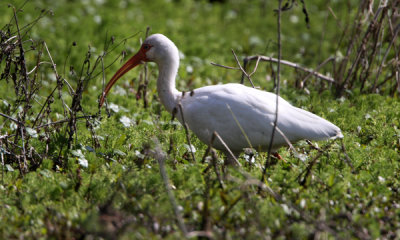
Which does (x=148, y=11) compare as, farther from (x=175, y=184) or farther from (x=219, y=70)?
(x=175, y=184)

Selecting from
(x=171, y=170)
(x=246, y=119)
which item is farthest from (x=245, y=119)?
(x=171, y=170)

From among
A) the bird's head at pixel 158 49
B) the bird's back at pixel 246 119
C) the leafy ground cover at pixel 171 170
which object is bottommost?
the leafy ground cover at pixel 171 170

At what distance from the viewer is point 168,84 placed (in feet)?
17.9

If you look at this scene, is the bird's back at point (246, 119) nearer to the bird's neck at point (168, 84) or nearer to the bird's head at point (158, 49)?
the bird's neck at point (168, 84)

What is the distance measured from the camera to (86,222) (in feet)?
11.5

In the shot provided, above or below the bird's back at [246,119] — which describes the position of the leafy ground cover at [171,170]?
below

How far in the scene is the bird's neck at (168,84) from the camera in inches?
215

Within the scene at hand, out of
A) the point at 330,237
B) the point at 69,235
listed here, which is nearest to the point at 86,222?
the point at 69,235

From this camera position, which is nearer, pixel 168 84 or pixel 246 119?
pixel 246 119

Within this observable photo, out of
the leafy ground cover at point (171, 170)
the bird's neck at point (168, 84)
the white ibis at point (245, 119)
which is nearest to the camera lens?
the leafy ground cover at point (171, 170)

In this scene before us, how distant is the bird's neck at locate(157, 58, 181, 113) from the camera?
17.9ft

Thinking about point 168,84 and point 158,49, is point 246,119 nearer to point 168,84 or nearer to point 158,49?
point 168,84

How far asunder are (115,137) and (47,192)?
153cm

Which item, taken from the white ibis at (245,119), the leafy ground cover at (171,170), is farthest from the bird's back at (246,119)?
the leafy ground cover at (171,170)
